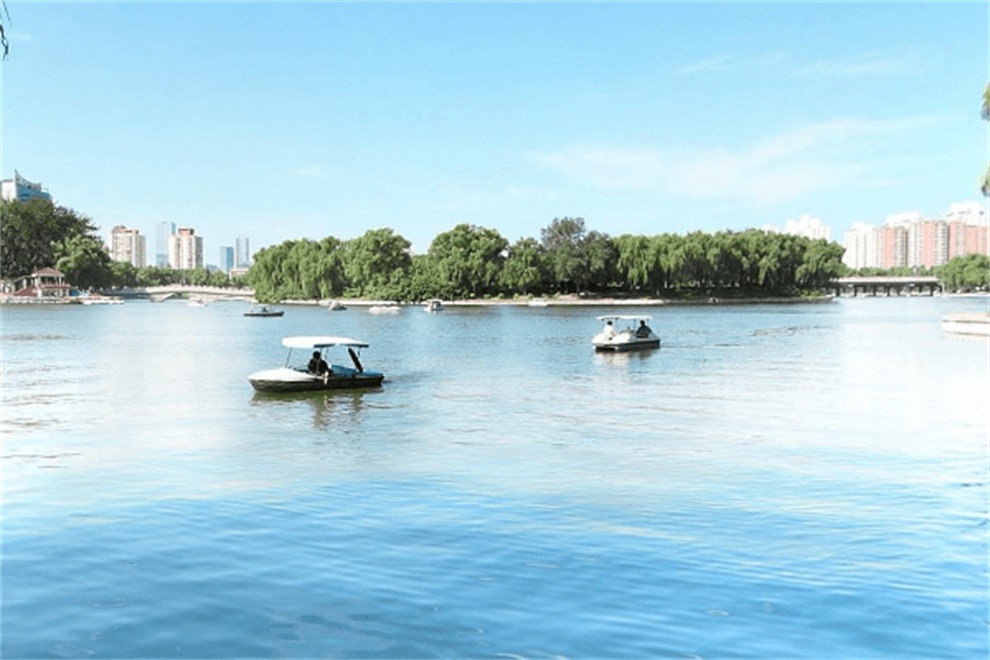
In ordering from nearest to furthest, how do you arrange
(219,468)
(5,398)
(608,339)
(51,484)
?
(51,484)
(219,468)
(5,398)
(608,339)

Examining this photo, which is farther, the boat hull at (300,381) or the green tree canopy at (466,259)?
the green tree canopy at (466,259)

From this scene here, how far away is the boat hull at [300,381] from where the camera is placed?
34.7m

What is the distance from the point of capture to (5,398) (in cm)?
3444

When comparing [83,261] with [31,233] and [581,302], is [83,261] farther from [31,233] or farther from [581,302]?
[581,302]

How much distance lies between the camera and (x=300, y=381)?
34875 mm

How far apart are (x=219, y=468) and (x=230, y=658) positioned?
35.7 ft

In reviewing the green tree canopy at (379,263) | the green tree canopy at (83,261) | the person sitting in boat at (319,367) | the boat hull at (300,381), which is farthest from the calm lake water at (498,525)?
the green tree canopy at (83,261)

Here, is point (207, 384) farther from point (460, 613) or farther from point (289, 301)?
point (289, 301)

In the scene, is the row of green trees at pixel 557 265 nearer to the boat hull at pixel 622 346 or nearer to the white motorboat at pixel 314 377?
the boat hull at pixel 622 346

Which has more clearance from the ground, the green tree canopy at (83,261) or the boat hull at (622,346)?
the green tree canopy at (83,261)

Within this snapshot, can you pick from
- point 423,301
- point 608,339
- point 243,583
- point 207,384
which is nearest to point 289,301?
point 423,301

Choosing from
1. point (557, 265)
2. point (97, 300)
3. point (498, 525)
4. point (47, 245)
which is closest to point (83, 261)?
point (97, 300)

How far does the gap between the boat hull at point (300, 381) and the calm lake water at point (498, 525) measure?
94 centimetres

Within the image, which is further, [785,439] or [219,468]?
[785,439]
